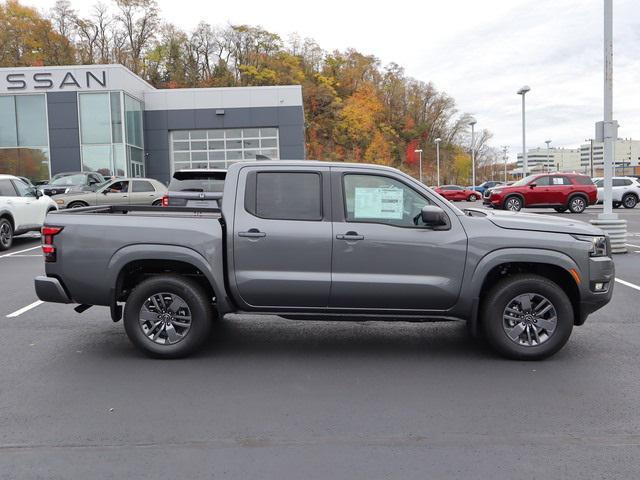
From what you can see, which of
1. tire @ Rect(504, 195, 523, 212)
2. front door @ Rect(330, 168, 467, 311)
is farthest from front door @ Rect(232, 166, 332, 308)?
tire @ Rect(504, 195, 523, 212)

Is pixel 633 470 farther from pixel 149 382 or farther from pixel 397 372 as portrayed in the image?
pixel 149 382

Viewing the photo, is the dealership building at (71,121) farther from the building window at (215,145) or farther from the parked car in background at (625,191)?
the parked car in background at (625,191)

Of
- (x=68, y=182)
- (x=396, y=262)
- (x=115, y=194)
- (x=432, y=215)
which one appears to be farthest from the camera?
(x=68, y=182)

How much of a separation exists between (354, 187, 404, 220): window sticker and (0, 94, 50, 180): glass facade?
31.5m

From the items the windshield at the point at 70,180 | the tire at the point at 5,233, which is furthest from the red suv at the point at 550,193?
the tire at the point at 5,233

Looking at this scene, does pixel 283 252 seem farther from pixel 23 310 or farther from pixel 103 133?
pixel 103 133

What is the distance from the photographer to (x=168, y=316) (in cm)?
561

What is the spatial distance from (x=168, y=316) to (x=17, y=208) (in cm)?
1066

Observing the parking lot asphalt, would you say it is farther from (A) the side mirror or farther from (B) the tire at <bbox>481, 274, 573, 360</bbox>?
(A) the side mirror

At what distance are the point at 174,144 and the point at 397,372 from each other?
36.3m

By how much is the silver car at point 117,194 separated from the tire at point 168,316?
15990mm

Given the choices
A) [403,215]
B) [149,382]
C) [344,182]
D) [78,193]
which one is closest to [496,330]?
[403,215]

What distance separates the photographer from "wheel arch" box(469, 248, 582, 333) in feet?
17.7

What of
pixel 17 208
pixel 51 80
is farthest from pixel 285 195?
pixel 51 80
